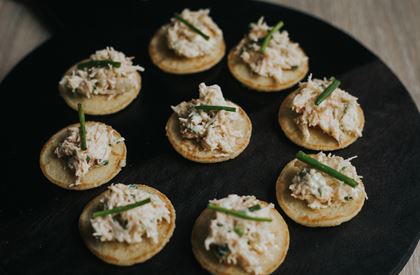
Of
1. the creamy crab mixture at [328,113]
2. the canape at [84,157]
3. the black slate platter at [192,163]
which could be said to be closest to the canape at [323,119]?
the creamy crab mixture at [328,113]

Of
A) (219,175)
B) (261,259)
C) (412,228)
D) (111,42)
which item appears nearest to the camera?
(261,259)

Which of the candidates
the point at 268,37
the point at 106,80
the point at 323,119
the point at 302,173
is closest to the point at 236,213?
the point at 302,173

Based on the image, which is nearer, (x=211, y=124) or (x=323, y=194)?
(x=323, y=194)

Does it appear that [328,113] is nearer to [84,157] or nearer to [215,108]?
[215,108]

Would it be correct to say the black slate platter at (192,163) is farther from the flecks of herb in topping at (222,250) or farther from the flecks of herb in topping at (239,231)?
the flecks of herb in topping at (239,231)

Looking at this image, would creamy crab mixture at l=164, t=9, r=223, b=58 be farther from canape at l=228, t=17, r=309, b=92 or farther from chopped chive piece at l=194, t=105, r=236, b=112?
chopped chive piece at l=194, t=105, r=236, b=112

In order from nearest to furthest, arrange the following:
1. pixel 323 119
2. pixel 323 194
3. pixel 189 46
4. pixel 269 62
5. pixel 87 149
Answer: pixel 323 194 → pixel 87 149 → pixel 323 119 → pixel 269 62 → pixel 189 46

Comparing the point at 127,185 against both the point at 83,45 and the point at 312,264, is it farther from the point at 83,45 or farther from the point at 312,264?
the point at 83,45

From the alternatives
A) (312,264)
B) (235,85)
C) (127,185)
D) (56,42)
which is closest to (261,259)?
(312,264)
